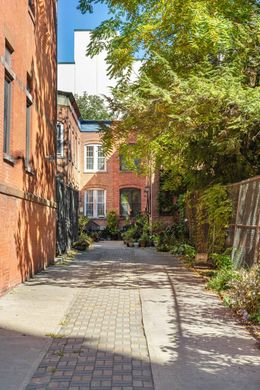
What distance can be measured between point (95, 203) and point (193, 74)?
83.3 feet

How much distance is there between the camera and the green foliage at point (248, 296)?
7.53 m

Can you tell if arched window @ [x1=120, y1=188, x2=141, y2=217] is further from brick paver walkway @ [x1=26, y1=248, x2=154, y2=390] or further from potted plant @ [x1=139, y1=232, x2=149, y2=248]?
brick paver walkway @ [x1=26, y1=248, x2=154, y2=390]

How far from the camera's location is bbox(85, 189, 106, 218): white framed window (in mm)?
37000

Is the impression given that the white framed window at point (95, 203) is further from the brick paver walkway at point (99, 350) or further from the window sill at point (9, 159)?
the brick paver walkway at point (99, 350)

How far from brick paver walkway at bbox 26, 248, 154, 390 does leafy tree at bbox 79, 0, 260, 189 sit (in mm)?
4431

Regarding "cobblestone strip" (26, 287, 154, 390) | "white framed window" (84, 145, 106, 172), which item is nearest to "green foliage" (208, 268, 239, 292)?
"cobblestone strip" (26, 287, 154, 390)

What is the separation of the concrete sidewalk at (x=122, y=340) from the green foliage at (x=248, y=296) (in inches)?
10.9

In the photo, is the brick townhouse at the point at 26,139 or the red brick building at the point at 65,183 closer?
the brick townhouse at the point at 26,139

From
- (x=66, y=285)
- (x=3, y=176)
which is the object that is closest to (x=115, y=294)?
(x=66, y=285)

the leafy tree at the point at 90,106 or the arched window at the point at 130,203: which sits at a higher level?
the leafy tree at the point at 90,106

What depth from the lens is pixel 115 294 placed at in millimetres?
9914

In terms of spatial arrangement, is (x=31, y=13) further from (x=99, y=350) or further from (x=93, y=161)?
(x=93, y=161)

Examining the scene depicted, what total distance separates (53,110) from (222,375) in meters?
13.5

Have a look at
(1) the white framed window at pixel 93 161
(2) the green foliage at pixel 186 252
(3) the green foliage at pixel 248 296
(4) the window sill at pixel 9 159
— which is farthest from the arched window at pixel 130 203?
(3) the green foliage at pixel 248 296
